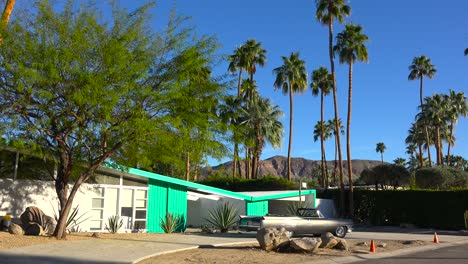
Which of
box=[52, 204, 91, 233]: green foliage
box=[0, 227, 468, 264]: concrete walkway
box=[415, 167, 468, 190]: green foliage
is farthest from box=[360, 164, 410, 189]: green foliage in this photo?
box=[52, 204, 91, 233]: green foliage

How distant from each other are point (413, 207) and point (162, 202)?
59.3ft

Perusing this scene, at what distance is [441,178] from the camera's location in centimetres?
4912

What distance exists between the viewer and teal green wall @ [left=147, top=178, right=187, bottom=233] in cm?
2280

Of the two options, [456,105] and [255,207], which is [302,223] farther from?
[456,105]

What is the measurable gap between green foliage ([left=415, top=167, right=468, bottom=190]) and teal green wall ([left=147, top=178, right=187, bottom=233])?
33.7 m

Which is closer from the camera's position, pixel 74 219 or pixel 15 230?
pixel 15 230

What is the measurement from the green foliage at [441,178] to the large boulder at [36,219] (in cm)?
4112

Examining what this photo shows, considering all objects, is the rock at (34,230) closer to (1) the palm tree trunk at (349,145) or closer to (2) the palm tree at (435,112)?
(1) the palm tree trunk at (349,145)

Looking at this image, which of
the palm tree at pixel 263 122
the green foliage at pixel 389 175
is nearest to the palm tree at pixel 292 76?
the palm tree at pixel 263 122

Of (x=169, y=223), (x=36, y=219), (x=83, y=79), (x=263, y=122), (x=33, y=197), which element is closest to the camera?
(x=83, y=79)

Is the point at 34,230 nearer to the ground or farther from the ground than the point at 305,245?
farther from the ground

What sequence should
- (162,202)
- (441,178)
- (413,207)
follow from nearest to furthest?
1. (162,202)
2. (413,207)
3. (441,178)

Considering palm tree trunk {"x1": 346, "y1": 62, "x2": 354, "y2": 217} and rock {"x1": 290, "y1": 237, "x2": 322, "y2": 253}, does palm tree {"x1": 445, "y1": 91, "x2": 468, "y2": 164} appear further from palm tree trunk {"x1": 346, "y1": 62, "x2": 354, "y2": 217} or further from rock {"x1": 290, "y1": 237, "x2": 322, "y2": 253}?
rock {"x1": 290, "y1": 237, "x2": 322, "y2": 253}

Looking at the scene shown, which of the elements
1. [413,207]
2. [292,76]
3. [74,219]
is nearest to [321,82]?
[292,76]
